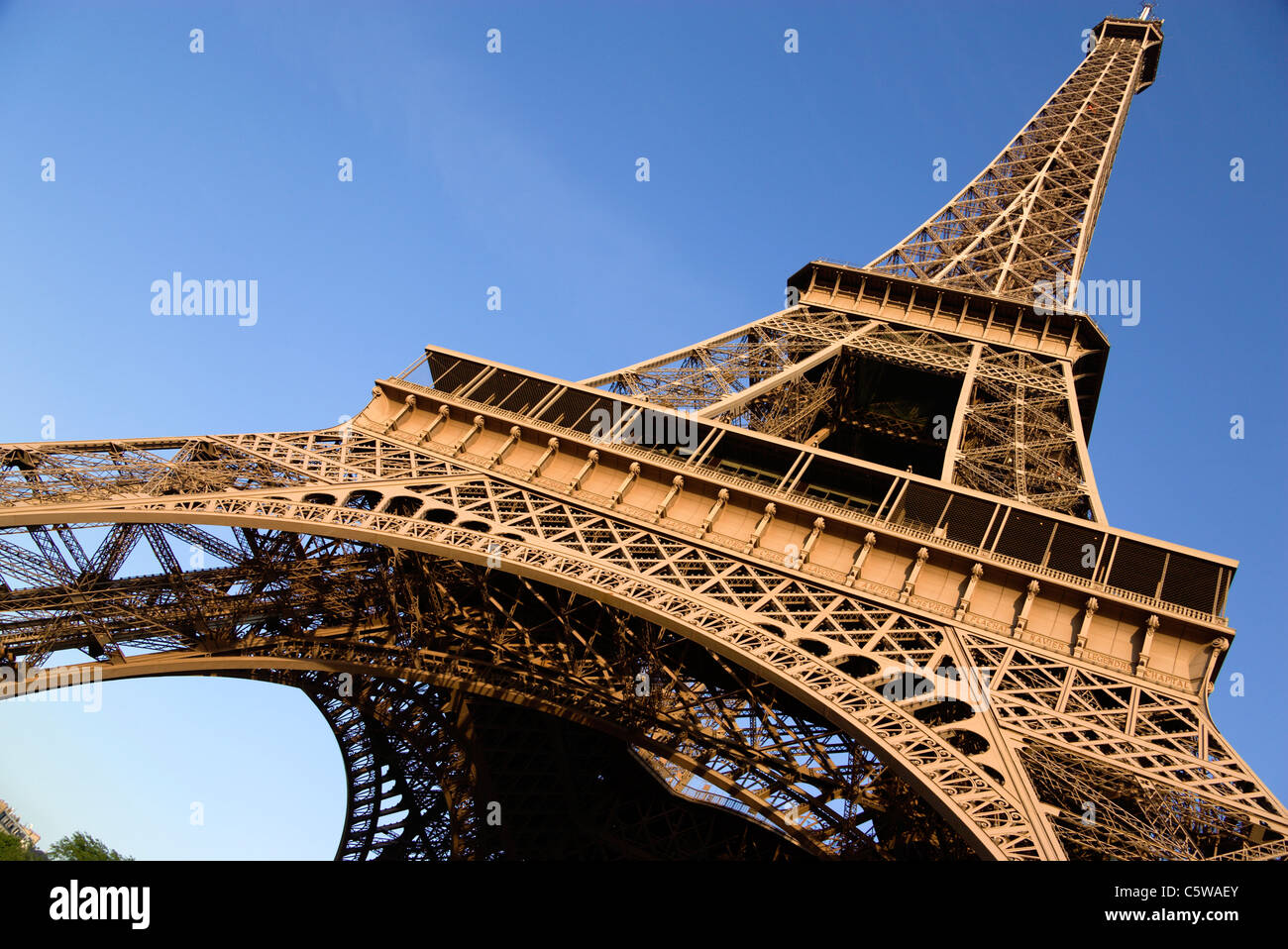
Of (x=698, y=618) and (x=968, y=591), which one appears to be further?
(x=968, y=591)

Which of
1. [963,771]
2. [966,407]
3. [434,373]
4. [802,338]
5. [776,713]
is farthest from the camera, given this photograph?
[802,338]

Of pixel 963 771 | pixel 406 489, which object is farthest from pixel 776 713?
pixel 406 489

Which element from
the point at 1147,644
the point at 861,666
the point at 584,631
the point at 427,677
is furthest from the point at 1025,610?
the point at 427,677

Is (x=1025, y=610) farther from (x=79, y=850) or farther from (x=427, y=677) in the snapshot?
(x=79, y=850)

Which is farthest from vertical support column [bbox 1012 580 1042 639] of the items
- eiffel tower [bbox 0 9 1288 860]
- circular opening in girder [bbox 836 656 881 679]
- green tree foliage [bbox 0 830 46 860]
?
green tree foliage [bbox 0 830 46 860]

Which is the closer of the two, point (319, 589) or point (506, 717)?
point (319, 589)

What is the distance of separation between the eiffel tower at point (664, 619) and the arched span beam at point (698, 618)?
56 mm

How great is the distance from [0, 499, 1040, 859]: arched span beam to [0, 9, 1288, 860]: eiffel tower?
0.18 ft

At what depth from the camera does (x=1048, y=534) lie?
21.8m

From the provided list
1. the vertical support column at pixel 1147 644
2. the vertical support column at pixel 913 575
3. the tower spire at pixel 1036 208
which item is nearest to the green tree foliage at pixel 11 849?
the vertical support column at pixel 913 575

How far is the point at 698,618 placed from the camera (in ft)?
62.0

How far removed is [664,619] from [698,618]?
58cm
